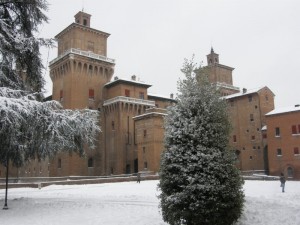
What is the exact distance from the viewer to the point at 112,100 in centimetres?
5738

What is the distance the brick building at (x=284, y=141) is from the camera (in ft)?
152

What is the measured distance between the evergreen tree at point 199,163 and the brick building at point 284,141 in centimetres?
3713

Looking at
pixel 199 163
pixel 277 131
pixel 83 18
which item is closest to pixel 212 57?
pixel 83 18

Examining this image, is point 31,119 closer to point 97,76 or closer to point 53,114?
point 53,114

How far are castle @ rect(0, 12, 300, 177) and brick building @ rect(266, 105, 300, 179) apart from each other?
5576 millimetres

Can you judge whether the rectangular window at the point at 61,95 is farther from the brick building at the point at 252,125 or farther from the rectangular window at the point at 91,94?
the brick building at the point at 252,125

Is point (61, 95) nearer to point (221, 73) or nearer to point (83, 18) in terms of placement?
point (83, 18)

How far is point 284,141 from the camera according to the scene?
156ft

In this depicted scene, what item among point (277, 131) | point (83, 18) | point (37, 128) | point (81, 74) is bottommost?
point (37, 128)

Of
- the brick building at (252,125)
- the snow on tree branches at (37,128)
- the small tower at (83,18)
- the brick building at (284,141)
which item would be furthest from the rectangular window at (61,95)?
the snow on tree branches at (37,128)

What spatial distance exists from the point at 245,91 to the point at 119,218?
165 ft


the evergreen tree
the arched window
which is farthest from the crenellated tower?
the evergreen tree

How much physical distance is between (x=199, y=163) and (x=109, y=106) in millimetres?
46901

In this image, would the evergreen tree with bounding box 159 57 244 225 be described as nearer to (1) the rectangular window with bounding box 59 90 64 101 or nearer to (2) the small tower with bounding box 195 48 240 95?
(1) the rectangular window with bounding box 59 90 64 101
